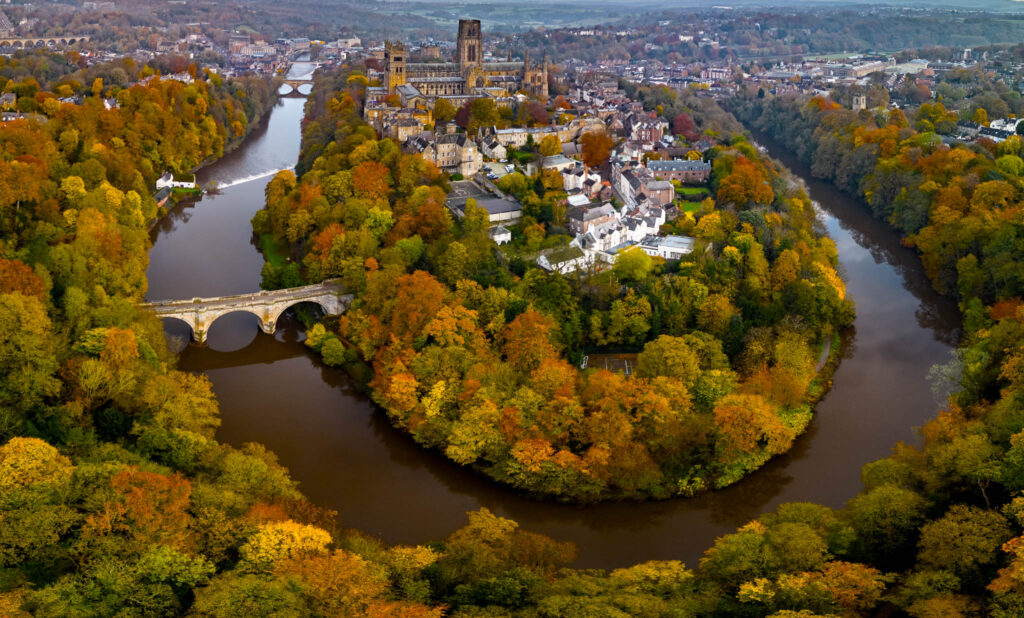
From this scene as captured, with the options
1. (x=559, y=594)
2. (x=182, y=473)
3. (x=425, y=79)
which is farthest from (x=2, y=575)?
(x=425, y=79)

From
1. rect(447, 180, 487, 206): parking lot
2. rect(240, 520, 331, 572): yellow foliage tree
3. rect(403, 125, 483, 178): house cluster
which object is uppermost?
rect(403, 125, 483, 178): house cluster

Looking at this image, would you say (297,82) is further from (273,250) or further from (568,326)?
(568,326)

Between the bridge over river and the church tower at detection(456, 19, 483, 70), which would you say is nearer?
the church tower at detection(456, 19, 483, 70)

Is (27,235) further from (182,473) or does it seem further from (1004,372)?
(1004,372)

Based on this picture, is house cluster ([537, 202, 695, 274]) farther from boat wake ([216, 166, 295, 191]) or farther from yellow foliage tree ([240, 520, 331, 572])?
boat wake ([216, 166, 295, 191])

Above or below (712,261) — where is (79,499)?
below

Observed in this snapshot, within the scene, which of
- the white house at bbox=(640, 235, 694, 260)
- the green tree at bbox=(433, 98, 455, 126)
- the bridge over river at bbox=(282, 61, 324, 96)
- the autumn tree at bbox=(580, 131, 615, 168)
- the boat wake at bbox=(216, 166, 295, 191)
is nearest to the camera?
the white house at bbox=(640, 235, 694, 260)

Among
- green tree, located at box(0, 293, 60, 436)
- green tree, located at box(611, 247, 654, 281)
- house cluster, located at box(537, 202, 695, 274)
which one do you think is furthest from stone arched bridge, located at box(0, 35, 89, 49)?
green tree, located at box(611, 247, 654, 281)

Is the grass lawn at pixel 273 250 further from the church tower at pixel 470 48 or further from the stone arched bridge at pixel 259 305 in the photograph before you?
the church tower at pixel 470 48
